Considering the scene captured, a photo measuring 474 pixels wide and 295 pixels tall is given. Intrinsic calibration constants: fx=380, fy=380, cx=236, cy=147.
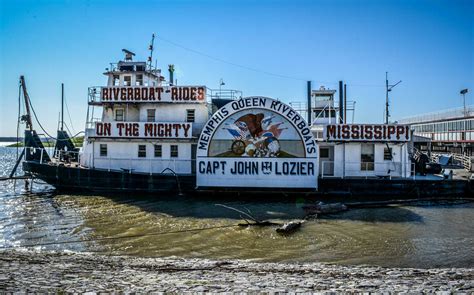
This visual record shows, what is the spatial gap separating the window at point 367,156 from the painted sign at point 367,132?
67 cm

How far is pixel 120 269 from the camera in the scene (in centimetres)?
1038

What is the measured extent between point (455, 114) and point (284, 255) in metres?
64.3

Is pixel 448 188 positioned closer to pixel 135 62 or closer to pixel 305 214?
pixel 305 214

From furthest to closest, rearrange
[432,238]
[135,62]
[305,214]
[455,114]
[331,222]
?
[455,114] < [135,62] < [305,214] < [331,222] < [432,238]

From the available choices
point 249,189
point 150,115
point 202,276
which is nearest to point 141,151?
point 150,115

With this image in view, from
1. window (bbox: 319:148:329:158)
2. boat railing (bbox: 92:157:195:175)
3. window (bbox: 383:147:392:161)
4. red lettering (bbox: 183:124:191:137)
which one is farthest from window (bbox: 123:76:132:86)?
window (bbox: 383:147:392:161)

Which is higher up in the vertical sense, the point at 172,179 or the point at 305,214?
the point at 172,179

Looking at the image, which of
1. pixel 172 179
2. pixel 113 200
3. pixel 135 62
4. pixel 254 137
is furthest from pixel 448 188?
pixel 135 62

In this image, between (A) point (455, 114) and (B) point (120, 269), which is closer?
(B) point (120, 269)

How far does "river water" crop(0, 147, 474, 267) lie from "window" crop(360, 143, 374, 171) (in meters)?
3.86

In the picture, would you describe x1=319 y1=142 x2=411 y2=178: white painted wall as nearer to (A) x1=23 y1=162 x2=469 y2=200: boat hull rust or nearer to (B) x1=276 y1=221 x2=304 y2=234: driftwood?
(A) x1=23 y1=162 x2=469 y2=200: boat hull rust

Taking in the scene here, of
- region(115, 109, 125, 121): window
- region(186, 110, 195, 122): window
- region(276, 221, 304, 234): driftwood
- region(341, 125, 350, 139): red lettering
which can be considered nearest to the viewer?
region(276, 221, 304, 234): driftwood

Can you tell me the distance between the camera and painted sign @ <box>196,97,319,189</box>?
74.0 ft

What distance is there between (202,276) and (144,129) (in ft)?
54.5
